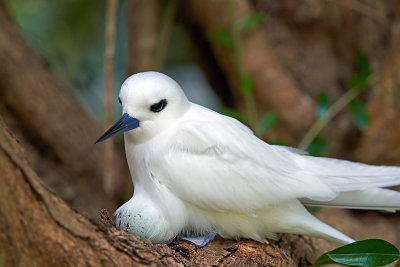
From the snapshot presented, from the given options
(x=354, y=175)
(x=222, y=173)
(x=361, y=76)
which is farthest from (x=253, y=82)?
(x=222, y=173)

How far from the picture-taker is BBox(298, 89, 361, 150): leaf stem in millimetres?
3123

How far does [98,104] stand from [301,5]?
214cm

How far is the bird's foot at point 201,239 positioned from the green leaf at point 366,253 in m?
0.43

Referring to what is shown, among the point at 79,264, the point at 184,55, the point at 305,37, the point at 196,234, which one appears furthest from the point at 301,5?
the point at 79,264

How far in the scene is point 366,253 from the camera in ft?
5.71

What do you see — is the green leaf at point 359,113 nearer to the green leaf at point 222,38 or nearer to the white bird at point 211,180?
the green leaf at point 222,38

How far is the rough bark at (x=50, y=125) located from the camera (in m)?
3.09

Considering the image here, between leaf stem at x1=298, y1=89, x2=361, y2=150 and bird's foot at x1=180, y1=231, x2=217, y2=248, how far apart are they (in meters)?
1.28

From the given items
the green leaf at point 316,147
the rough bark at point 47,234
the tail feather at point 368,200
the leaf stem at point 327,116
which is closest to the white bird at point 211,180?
the tail feather at point 368,200

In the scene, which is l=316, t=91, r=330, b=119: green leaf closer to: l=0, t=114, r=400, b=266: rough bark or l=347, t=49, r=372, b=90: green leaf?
l=347, t=49, r=372, b=90: green leaf

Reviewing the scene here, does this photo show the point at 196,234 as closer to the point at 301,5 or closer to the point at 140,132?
the point at 140,132

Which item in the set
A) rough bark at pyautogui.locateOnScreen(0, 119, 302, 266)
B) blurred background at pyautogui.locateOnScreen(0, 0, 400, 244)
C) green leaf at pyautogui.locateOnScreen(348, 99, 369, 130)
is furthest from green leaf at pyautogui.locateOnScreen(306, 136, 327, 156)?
rough bark at pyautogui.locateOnScreen(0, 119, 302, 266)

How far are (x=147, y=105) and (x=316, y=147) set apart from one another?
143cm

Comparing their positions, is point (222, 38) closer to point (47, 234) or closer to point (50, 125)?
point (50, 125)
